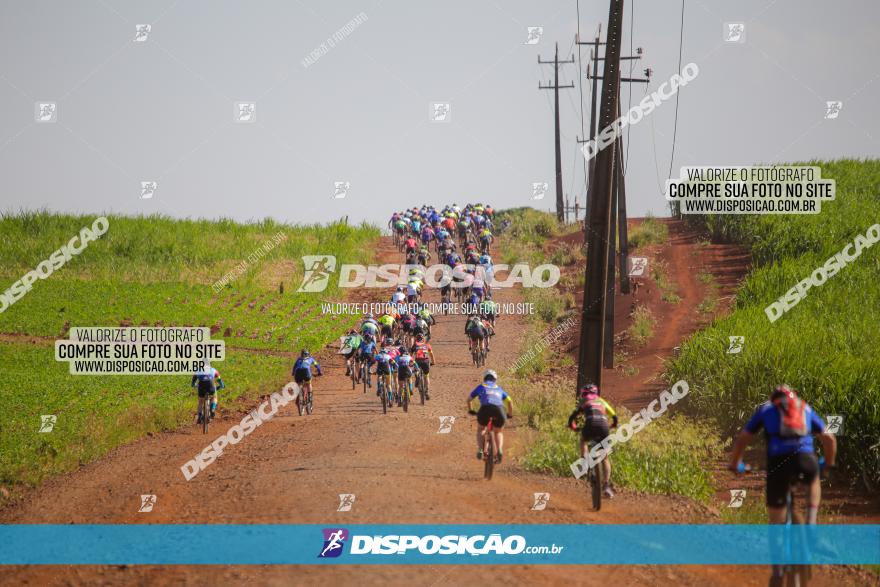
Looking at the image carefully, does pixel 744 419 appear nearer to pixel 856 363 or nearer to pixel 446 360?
pixel 856 363

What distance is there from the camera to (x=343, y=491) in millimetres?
15031

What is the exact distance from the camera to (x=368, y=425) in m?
22.5

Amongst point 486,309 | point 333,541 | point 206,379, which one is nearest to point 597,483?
point 333,541

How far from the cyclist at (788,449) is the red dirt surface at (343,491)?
1.95 metres

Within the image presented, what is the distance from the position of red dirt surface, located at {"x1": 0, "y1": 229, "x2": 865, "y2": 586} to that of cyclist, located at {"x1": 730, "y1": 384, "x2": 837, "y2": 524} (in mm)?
1953

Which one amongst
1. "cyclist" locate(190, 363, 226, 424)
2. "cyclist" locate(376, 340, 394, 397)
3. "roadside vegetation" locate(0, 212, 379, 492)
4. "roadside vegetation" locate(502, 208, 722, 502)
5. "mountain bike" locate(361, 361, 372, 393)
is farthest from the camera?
"mountain bike" locate(361, 361, 372, 393)

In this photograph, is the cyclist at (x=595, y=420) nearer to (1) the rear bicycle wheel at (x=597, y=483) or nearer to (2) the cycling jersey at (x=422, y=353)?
(1) the rear bicycle wheel at (x=597, y=483)

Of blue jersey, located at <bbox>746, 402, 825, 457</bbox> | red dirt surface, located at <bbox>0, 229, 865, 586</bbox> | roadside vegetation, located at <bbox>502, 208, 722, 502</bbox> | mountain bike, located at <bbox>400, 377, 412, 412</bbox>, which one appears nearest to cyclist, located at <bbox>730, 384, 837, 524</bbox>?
blue jersey, located at <bbox>746, 402, 825, 457</bbox>

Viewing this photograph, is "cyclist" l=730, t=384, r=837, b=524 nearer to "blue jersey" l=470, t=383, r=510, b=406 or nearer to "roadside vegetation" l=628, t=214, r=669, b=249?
"blue jersey" l=470, t=383, r=510, b=406

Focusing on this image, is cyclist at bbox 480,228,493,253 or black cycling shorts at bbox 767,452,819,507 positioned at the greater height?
cyclist at bbox 480,228,493,253

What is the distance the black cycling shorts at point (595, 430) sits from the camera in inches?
570

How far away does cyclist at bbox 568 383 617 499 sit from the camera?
1451 centimetres

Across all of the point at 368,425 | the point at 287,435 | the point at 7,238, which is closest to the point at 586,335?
the point at 368,425

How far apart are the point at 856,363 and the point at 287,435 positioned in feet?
45.8
